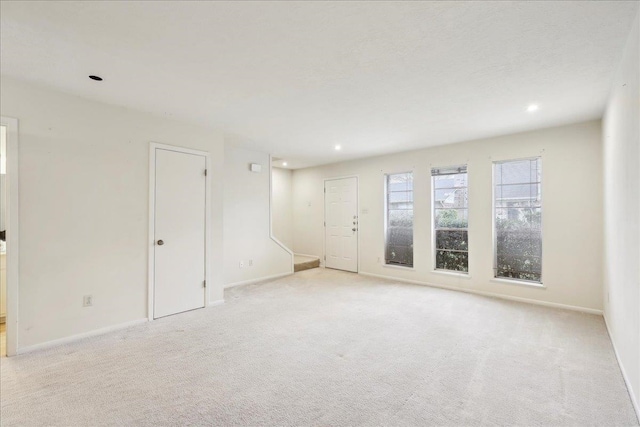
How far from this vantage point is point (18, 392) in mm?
2225

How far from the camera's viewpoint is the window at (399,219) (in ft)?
19.3

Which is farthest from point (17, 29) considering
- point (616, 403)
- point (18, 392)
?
point (616, 403)

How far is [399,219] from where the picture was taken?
6035 millimetres

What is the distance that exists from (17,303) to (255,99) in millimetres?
2959

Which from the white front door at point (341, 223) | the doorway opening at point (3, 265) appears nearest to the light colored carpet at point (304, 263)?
the white front door at point (341, 223)

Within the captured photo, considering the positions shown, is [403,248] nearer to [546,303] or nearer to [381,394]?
[546,303]

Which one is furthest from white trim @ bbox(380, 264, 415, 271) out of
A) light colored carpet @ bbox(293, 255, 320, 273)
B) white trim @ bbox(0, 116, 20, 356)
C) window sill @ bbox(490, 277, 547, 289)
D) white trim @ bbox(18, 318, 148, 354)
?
white trim @ bbox(0, 116, 20, 356)

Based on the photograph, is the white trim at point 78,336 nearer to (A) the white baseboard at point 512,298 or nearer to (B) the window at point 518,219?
(A) the white baseboard at point 512,298

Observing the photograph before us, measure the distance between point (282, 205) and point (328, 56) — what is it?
5.61 metres

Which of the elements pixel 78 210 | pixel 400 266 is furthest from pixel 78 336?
pixel 400 266

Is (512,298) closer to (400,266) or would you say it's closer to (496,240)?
(496,240)

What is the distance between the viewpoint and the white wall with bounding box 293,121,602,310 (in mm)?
3998

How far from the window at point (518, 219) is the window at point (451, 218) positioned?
0.50m

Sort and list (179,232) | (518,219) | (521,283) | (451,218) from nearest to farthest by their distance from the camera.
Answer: (179,232) < (521,283) < (518,219) < (451,218)
